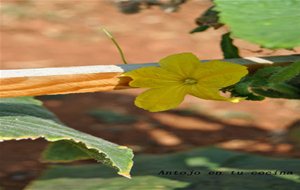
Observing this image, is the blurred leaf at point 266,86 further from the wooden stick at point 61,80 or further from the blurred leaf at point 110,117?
the blurred leaf at point 110,117

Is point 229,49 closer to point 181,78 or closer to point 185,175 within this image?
point 181,78

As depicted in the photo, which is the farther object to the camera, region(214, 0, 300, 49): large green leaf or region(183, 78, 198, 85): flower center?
region(183, 78, 198, 85): flower center

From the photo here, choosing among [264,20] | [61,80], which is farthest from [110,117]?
[264,20]

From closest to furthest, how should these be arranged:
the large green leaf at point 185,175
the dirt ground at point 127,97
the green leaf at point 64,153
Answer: the green leaf at point 64,153 → the large green leaf at point 185,175 → the dirt ground at point 127,97

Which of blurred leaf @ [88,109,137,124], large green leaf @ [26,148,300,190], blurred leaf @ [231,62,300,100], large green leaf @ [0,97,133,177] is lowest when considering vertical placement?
blurred leaf @ [88,109,137,124]

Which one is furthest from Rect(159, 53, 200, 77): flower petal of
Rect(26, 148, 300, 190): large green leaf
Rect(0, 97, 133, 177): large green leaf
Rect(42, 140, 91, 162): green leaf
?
Rect(26, 148, 300, 190): large green leaf

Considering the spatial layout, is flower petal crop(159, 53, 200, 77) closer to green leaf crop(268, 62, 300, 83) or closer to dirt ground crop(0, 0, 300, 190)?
green leaf crop(268, 62, 300, 83)

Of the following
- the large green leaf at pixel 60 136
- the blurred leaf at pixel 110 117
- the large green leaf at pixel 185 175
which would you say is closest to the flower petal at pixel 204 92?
the large green leaf at pixel 60 136
